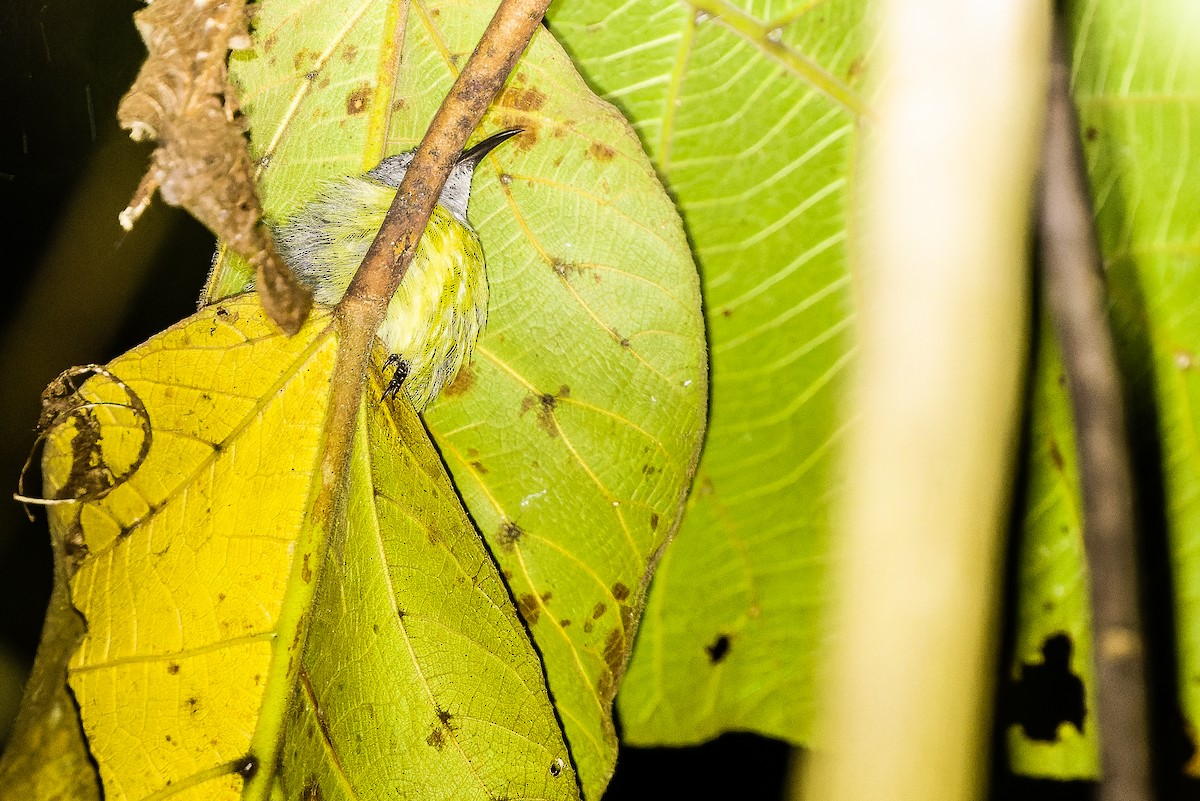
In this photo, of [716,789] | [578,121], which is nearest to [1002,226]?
[578,121]

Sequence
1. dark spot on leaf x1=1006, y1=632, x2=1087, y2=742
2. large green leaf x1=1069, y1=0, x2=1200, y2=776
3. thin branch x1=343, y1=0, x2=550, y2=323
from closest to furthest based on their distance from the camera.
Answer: thin branch x1=343, y1=0, x2=550, y2=323, large green leaf x1=1069, y1=0, x2=1200, y2=776, dark spot on leaf x1=1006, y1=632, x2=1087, y2=742

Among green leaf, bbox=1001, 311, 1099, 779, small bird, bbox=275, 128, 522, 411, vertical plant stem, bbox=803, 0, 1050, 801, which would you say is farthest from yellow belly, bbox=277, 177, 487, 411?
green leaf, bbox=1001, 311, 1099, 779

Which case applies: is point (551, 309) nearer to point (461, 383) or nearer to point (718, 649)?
point (461, 383)

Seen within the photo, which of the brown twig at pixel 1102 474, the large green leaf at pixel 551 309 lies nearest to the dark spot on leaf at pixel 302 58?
the large green leaf at pixel 551 309

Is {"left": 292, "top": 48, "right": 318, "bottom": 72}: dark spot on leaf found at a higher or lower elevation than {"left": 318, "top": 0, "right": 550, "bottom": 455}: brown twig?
higher

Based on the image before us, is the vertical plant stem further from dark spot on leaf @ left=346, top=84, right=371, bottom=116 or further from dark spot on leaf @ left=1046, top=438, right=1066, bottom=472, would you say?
dark spot on leaf @ left=346, top=84, right=371, bottom=116

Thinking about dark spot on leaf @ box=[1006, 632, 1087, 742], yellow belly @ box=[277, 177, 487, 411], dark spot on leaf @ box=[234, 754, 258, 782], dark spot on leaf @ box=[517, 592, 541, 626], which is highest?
yellow belly @ box=[277, 177, 487, 411]

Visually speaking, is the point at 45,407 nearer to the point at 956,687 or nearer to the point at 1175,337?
the point at 956,687
